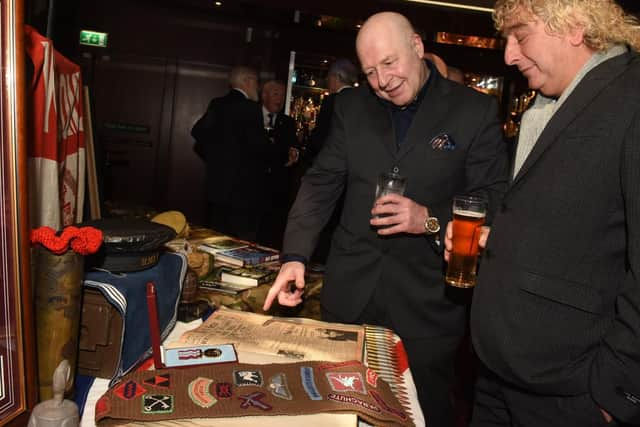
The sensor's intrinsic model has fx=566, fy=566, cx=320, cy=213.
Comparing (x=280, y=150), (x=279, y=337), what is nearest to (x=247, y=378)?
(x=279, y=337)

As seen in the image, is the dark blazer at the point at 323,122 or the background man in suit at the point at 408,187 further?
the dark blazer at the point at 323,122

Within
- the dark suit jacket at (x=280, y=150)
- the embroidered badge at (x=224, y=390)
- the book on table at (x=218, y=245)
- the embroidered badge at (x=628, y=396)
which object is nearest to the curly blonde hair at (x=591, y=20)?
the embroidered badge at (x=628, y=396)

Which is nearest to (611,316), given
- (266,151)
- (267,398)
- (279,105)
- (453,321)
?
(453,321)

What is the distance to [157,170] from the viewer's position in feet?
24.0

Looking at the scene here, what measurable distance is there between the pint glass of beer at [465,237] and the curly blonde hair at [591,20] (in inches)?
17.9

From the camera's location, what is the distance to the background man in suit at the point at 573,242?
47.1 inches

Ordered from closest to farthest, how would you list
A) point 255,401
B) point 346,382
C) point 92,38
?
point 255,401 → point 346,382 → point 92,38

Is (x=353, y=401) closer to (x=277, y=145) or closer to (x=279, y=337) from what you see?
(x=279, y=337)

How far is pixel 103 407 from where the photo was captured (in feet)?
2.96

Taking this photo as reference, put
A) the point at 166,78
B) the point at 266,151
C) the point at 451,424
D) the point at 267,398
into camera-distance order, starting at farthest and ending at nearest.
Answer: the point at 166,78, the point at 266,151, the point at 451,424, the point at 267,398

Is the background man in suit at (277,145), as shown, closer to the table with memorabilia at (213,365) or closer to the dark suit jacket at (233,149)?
the dark suit jacket at (233,149)

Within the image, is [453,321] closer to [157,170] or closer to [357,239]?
[357,239]

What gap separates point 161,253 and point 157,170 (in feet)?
19.9

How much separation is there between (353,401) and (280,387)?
135 mm
